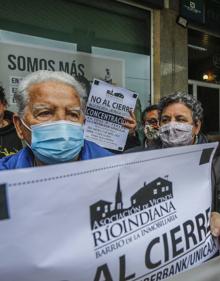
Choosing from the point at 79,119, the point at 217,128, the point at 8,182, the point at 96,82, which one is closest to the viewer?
the point at 8,182

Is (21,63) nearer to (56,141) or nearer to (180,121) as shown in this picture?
(180,121)

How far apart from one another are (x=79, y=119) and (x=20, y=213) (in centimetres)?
74

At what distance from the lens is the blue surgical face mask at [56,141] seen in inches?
70.5

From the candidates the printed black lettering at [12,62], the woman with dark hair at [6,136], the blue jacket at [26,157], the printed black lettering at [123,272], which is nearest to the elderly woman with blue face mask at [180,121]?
the blue jacket at [26,157]

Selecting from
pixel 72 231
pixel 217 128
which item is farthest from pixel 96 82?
pixel 217 128

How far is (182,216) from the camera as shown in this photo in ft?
5.66

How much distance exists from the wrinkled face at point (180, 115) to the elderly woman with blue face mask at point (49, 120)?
1.01 metres

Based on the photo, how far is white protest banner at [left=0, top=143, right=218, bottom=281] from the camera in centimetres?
124

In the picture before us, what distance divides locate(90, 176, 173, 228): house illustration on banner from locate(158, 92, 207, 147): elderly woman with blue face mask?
109cm

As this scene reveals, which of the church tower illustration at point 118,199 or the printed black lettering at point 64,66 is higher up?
the printed black lettering at point 64,66

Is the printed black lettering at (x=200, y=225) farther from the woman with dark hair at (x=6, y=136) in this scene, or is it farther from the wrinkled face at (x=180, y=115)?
the woman with dark hair at (x=6, y=136)

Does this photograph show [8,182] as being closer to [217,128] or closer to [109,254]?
[109,254]

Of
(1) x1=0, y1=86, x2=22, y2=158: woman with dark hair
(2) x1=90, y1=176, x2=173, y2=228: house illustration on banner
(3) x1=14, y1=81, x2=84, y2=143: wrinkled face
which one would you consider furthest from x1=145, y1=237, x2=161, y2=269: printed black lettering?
(1) x1=0, y1=86, x2=22, y2=158: woman with dark hair

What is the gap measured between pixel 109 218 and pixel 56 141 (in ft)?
1.48
